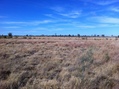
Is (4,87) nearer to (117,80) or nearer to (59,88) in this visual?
(59,88)

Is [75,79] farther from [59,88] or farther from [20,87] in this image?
[20,87]

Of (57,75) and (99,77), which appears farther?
(57,75)

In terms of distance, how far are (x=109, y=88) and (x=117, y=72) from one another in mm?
2313

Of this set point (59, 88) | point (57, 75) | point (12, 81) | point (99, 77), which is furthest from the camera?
point (57, 75)

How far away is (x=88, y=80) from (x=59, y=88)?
155 cm

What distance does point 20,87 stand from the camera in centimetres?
668

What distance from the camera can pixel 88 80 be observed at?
7234mm

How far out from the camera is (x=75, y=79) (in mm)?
7145

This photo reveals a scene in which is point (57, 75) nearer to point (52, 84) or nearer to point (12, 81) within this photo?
point (52, 84)

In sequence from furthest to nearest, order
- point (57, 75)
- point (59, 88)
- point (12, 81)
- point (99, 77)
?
point (57, 75)
point (99, 77)
point (12, 81)
point (59, 88)

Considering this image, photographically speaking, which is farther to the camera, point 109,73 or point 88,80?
point 109,73

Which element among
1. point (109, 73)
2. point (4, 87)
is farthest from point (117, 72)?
point (4, 87)

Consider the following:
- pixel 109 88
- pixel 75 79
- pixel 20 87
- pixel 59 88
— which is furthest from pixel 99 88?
pixel 20 87

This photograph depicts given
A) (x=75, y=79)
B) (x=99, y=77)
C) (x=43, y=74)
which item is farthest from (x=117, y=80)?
(x=43, y=74)
